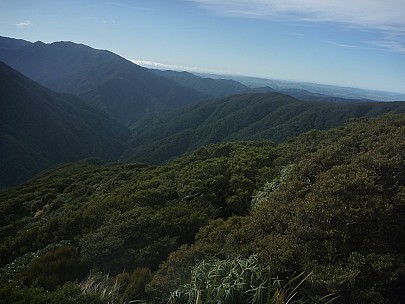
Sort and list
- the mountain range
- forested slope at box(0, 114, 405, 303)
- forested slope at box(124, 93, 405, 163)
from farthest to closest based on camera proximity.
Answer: forested slope at box(124, 93, 405, 163), the mountain range, forested slope at box(0, 114, 405, 303)

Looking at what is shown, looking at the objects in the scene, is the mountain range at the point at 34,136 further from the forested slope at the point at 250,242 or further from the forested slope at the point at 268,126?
the forested slope at the point at 250,242

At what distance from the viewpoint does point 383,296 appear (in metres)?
7.99

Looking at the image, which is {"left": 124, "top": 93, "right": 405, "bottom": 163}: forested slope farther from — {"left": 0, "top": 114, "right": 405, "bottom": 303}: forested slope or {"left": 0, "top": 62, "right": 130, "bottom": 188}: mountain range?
{"left": 0, "top": 114, "right": 405, "bottom": 303}: forested slope

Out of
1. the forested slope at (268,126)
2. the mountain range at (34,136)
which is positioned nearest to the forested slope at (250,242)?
the mountain range at (34,136)

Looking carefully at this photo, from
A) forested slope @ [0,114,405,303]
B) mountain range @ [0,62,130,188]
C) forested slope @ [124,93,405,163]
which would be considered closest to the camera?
forested slope @ [0,114,405,303]

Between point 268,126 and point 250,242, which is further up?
point 250,242

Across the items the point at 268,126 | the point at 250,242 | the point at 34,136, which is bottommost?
the point at 34,136

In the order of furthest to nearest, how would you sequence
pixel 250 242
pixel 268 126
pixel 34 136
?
pixel 268 126
pixel 34 136
pixel 250 242

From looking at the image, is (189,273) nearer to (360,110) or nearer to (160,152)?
(160,152)

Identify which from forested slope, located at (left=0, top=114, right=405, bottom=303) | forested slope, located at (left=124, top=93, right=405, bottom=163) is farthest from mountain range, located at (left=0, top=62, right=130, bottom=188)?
forested slope, located at (left=0, top=114, right=405, bottom=303)

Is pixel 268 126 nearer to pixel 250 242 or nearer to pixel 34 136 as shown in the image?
pixel 34 136

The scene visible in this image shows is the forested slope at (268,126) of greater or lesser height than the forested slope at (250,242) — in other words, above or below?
below

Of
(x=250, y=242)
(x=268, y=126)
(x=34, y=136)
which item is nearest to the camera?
(x=250, y=242)

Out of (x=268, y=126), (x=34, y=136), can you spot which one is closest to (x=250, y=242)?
(x=268, y=126)
